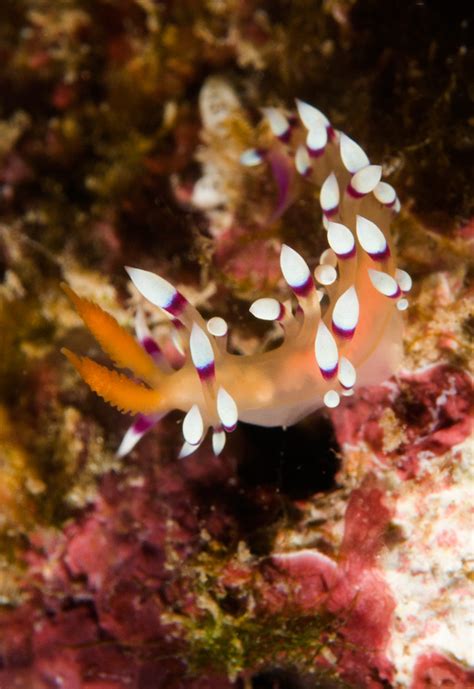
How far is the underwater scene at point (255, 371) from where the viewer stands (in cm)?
241

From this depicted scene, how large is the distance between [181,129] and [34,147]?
158 cm

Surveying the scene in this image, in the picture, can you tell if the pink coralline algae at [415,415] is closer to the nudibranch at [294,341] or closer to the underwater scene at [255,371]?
the underwater scene at [255,371]

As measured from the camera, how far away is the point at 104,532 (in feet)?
11.3

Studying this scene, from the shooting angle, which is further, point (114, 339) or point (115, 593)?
point (115, 593)

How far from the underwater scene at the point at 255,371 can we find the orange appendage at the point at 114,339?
0.01 meters

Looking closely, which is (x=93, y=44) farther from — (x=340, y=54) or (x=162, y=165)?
(x=340, y=54)

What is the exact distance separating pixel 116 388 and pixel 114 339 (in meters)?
0.19

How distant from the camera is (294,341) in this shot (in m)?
2.44

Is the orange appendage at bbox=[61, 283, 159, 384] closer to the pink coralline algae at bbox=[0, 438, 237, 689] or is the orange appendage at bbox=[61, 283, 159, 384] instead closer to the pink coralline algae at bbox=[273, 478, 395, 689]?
the pink coralline algae at bbox=[0, 438, 237, 689]

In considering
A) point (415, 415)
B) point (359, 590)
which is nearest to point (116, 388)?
point (415, 415)

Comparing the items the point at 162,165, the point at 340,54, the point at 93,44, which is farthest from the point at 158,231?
the point at 93,44

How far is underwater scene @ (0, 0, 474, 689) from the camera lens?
7.92 ft

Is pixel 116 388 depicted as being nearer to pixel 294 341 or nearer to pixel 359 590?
pixel 294 341

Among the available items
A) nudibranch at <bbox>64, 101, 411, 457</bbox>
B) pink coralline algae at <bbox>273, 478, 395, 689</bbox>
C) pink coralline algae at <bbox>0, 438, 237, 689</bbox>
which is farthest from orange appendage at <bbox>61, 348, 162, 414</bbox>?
pink coralline algae at <bbox>273, 478, 395, 689</bbox>
